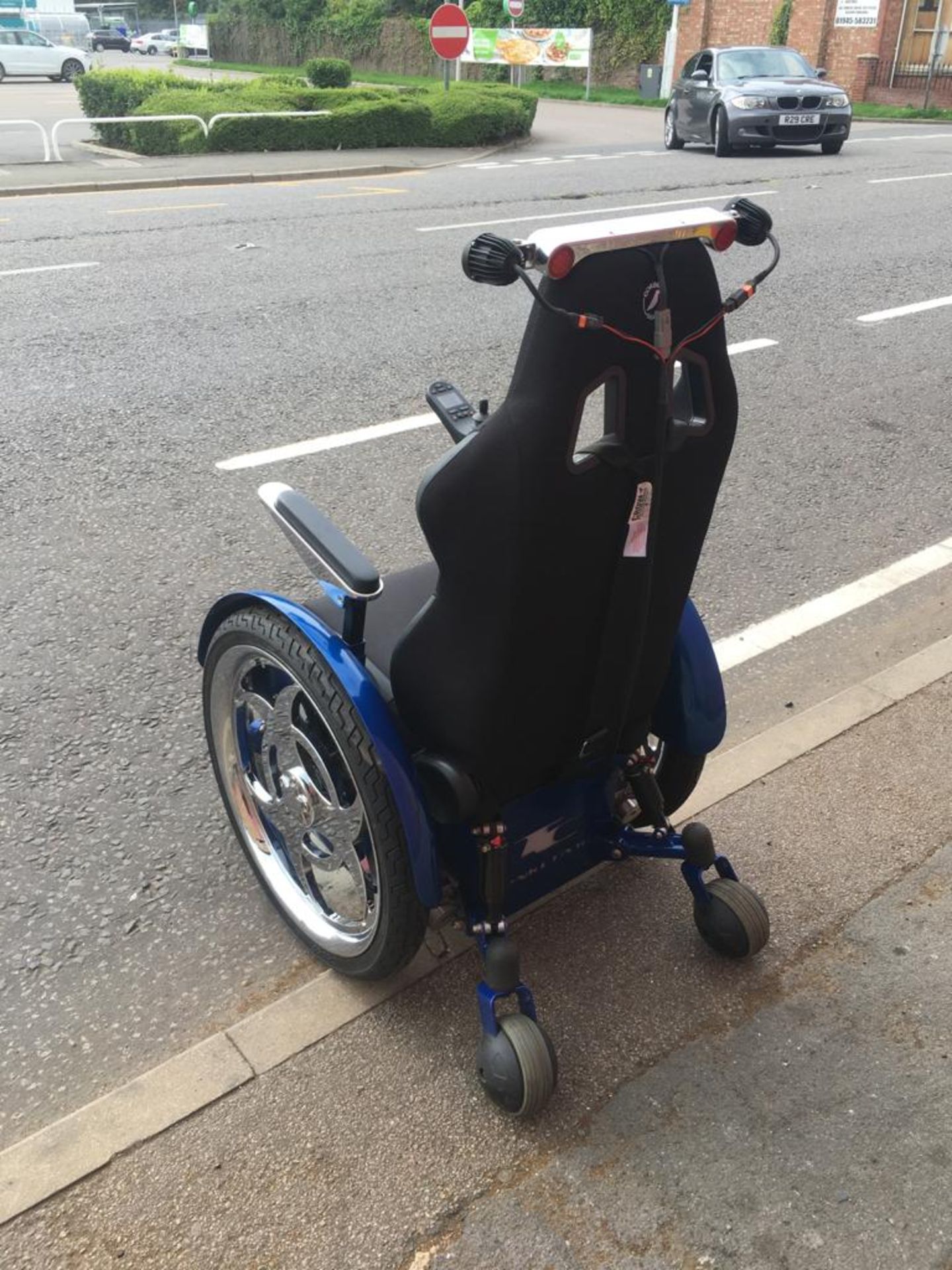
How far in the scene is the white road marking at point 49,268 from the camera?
9.00 metres

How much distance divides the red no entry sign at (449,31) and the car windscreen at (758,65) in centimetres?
475

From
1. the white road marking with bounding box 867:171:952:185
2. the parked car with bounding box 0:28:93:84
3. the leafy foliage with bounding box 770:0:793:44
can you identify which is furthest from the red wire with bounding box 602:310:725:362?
the parked car with bounding box 0:28:93:84

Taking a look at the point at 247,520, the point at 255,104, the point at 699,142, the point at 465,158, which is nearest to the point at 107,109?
the point at 255,104

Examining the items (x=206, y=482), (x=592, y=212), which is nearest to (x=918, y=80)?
(x=592, y=212)

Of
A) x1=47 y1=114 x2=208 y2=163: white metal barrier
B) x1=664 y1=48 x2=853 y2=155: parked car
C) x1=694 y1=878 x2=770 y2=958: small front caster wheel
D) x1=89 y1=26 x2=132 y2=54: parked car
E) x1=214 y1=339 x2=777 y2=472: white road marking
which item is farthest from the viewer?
x1=89 y1=26 x2=132 y2=54: parked car

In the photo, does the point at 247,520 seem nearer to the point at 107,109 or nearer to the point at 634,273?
→ the point at 634,273

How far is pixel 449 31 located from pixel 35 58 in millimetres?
27758

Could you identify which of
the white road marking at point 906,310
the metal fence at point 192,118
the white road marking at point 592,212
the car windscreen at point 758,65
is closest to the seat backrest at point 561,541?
the white road marking at point 906,310

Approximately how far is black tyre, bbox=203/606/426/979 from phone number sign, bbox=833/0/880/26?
36.5 m

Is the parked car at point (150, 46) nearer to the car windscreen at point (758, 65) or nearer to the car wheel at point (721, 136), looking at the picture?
the car windscreen at point (758, 65)

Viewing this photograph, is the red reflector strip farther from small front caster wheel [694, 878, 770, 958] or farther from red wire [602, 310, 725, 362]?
small front caster wheel [694, 878, 770, 958]

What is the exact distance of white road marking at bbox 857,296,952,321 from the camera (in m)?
8.32

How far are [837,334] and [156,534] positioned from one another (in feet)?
17.2

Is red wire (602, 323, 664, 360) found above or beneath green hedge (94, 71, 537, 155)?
above
